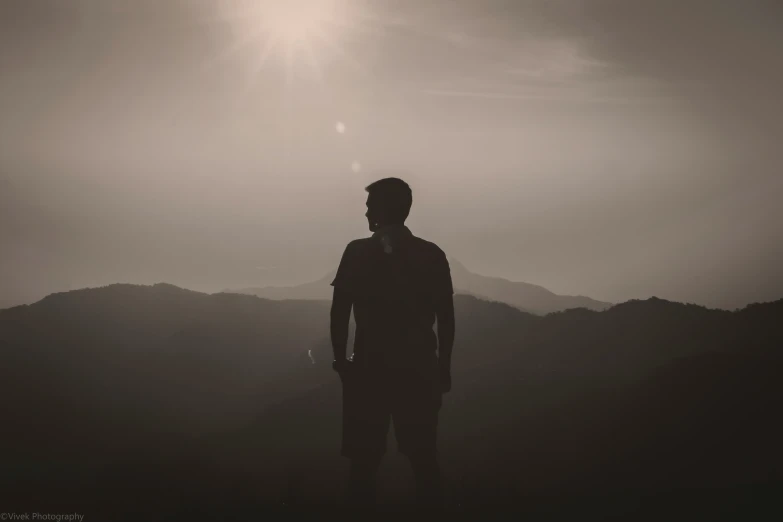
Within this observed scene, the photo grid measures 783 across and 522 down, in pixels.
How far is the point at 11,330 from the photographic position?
5647 centimetres

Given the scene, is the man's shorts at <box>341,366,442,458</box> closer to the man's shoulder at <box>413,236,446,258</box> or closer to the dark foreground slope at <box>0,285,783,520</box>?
the man's shoulder at <box>413,236,446,258</box>

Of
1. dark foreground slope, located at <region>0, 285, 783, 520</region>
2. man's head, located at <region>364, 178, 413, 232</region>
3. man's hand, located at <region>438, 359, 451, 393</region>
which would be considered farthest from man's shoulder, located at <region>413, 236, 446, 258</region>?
dark foreground slope, located at <region>0, 285, 783, 520</region>

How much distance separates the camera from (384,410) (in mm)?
4457

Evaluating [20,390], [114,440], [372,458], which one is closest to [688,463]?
[372,458]

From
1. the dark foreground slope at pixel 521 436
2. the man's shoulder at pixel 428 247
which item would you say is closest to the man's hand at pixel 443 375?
the man's shoulder at pixel 428 247

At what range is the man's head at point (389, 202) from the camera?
4734mm

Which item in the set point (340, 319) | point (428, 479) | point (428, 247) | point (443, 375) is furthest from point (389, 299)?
point (428, 479)

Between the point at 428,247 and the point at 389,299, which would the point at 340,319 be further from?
the point at 428,247

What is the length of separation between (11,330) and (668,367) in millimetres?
68285

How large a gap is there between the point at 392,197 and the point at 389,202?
6cm

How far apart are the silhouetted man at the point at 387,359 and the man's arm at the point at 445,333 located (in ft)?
0.39

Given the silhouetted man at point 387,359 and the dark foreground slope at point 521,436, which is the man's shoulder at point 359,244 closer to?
the silhouetted man at point 387,359

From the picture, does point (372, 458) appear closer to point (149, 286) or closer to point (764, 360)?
point (764, 360)

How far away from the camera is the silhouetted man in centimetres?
444
